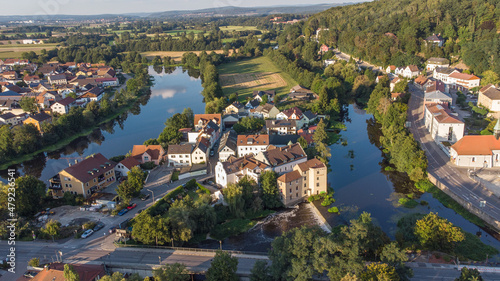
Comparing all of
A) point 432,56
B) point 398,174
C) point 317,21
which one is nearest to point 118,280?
point 398,174

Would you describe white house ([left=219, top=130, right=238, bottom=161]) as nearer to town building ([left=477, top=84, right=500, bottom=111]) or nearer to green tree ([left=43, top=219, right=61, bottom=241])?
green tree ([left=43, top=219, right=61, bottom=241])

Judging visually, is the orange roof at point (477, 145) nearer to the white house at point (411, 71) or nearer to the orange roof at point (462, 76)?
the orange roof at point (462, 76)

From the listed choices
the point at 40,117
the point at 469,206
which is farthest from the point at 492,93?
the point at 40,117

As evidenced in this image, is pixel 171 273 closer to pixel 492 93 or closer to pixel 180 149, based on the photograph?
pixel 180 149

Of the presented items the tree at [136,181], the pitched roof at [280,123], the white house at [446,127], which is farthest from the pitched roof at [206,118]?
the white house at [446,127]

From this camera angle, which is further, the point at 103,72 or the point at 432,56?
the point at 103,72

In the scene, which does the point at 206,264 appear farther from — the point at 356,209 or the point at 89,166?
the point at 89,166
